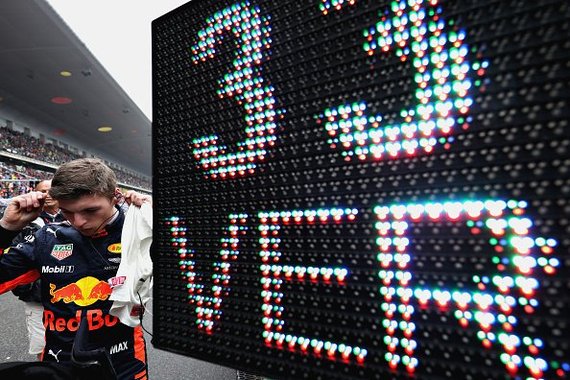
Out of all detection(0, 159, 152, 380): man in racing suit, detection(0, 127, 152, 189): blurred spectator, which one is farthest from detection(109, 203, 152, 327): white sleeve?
detection(0, 127, 152, 189): blurred spectator

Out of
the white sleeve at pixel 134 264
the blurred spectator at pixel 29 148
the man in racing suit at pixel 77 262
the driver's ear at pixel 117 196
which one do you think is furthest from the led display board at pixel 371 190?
the blurred spectator at pixel 29 148

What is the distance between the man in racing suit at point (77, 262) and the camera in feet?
4.99

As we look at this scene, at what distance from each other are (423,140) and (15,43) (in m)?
15.2

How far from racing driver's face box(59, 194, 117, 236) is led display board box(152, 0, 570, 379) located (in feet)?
3.23

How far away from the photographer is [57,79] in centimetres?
1437

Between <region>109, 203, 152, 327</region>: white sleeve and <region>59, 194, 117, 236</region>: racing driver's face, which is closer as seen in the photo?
<region>109, 203, 152, 327</region>: white sleeve

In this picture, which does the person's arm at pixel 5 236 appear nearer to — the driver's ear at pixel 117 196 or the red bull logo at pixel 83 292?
the red bull logo at pixel 83 292

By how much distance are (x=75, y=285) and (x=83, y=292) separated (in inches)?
2.2

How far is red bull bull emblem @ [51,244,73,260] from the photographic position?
1.73m

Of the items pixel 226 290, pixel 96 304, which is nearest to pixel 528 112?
pixel 226 290

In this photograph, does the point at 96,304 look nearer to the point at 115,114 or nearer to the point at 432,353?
the point at 432,353

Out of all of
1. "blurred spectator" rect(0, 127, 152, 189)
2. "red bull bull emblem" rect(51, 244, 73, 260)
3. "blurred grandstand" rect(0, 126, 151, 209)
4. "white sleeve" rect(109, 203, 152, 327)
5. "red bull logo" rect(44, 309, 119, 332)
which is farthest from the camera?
"blurred spectator" rect(0, 127, 152, 189)

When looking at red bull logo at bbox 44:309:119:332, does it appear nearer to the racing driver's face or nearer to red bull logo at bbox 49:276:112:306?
red bull logo at bbox 49:276:112:306

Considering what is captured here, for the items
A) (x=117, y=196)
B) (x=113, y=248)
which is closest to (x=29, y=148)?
(x=117, y=196)
